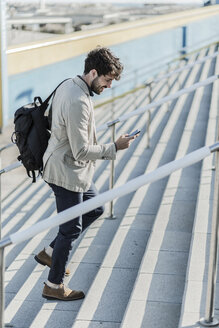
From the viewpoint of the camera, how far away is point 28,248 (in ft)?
15.6

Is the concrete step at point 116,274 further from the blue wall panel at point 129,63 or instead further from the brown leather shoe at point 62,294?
the blue wall panel at point 129,63

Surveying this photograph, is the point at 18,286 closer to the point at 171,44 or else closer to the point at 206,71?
the point at 206,71

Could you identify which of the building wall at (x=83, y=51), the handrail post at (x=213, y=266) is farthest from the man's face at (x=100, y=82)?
the building wall at (x=83, y=51)

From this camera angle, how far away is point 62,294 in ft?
11.2

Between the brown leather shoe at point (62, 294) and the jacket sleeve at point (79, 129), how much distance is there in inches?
33.0

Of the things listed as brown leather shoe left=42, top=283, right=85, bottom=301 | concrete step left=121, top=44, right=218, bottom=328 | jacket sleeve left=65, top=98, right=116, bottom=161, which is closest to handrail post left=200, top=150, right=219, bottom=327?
concrete step left=121, top=44, right=218, bottom=328

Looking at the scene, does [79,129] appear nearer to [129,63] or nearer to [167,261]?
[167,261]

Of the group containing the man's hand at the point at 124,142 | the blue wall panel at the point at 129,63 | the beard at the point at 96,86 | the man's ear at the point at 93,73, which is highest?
the man's ear at the point at 93,73

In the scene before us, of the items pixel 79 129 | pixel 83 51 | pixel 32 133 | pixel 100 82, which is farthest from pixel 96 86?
pixel 83 51

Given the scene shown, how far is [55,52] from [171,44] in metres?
7.01

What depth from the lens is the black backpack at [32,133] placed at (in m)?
3.11

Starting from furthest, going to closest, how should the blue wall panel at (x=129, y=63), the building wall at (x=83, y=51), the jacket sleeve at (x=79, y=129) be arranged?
1. the blue wall panel at (x=129, y=63)
2. the building wall at (x=83, y=51)
3. the jacket sleeve at (x=79, y=129)

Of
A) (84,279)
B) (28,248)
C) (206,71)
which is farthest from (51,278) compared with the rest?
(206,71)

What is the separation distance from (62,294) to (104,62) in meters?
1.37
